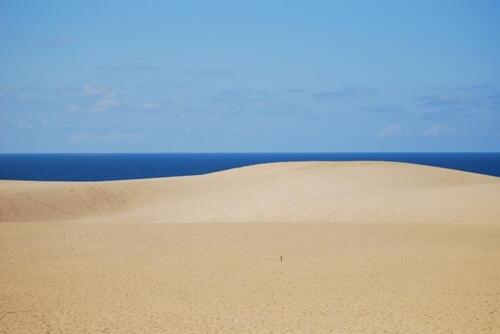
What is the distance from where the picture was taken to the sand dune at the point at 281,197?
24.3 meters

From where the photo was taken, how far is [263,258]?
16500 millimetres

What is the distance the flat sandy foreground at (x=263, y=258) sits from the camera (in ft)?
34.9

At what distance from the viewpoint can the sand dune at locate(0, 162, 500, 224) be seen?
958 inches

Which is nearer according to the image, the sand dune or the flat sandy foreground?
the flat sandy foreground

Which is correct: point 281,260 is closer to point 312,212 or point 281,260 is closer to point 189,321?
point 189,321

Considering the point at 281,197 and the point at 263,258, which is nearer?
the point at 263,258

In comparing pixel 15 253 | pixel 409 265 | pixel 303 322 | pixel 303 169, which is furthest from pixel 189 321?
pixel 303 169

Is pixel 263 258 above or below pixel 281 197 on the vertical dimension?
below

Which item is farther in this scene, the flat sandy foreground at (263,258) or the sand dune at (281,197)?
the sand dune at (281,197)

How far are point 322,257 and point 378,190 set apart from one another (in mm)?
12340

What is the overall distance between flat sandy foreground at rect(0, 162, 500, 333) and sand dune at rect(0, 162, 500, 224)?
4.3 inches

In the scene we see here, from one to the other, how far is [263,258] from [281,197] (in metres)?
11.6

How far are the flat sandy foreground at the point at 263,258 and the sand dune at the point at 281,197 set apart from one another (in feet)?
0.36

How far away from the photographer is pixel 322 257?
1656 cm
